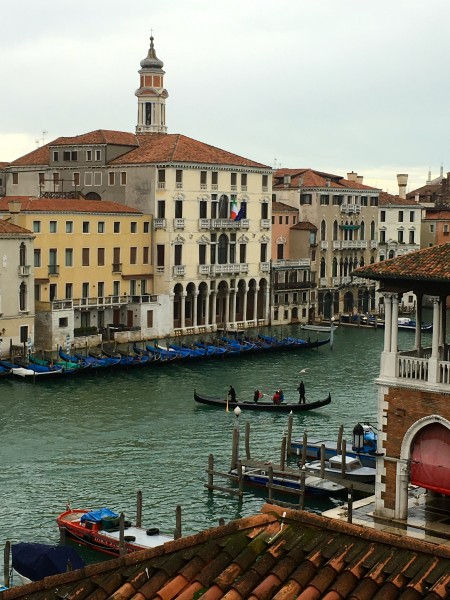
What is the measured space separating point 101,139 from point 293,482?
33691 millimetres

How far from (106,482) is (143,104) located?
40190 mm

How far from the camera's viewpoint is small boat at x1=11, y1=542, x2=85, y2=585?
1714 cm

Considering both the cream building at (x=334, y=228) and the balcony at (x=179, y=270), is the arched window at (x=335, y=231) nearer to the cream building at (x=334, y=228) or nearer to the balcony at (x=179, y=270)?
the cream building at (x=334, y=228)

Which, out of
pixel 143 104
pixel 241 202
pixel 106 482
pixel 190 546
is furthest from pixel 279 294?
pixel 190 546

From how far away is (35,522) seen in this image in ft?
70.9

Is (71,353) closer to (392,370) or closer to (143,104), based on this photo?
(143,104)

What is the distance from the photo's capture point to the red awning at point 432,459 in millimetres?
17953

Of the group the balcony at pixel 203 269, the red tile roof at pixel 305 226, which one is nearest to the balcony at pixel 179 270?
the balcony at pixel 203 269

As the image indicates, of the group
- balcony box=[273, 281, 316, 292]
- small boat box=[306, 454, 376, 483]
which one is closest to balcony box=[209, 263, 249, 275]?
balcony box=[273, 281, 316, 292]

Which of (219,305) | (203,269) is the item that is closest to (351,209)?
(219,305)

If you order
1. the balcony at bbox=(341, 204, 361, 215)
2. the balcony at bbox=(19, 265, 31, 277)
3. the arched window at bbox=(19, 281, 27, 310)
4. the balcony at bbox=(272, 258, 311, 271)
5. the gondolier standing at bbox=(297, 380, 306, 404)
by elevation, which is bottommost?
the gondolier standing at bbox=(297, 380, 306, 404)

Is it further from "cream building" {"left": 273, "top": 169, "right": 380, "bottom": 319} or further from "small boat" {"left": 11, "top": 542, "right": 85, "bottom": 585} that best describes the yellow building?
"small boat" {"left": 11, "top": 542, "right": 85, "bottom": 585}

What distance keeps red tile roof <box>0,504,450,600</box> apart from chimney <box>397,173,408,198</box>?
235 feet

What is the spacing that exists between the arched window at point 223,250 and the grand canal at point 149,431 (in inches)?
376
